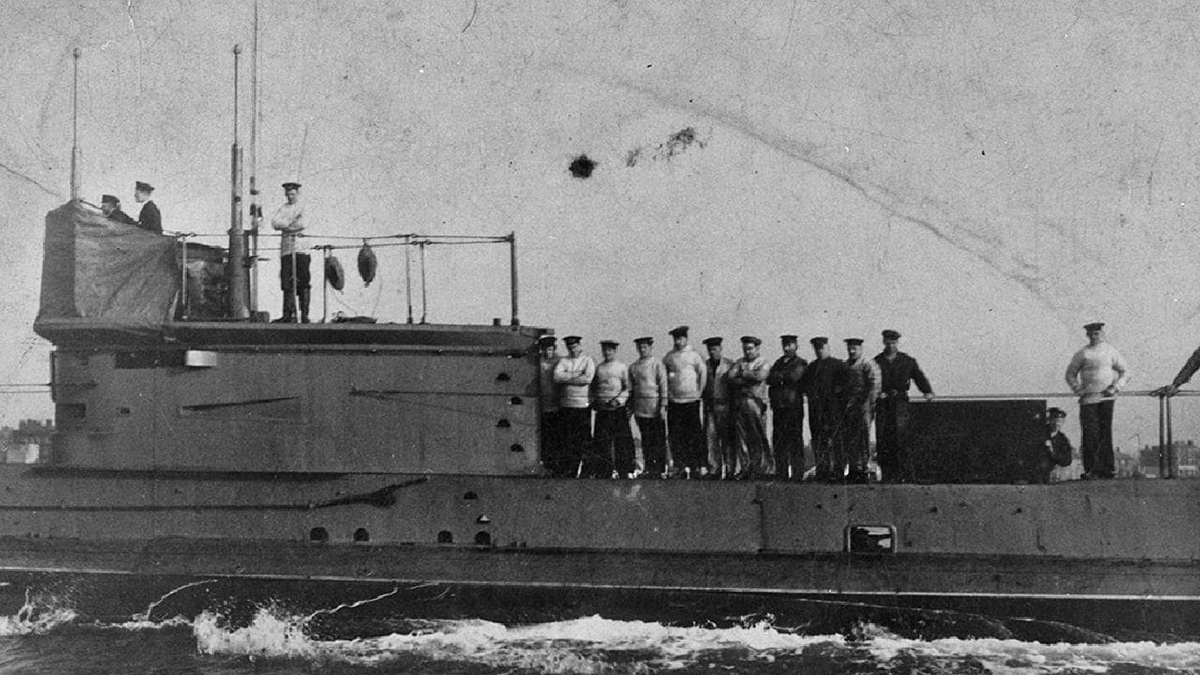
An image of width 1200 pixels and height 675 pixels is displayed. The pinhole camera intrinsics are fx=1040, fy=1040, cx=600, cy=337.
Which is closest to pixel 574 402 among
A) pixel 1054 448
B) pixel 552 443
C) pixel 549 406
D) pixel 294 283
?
pixel 549 406

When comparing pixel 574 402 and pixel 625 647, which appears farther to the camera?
pixel 574 402

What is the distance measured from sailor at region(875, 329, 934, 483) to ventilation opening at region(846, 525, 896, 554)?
28.3 inches

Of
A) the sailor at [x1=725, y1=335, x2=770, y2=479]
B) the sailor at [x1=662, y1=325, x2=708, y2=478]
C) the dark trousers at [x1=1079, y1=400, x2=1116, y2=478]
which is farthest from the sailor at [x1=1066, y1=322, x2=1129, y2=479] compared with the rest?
the sailor at [x1=662, y1=325, x2=708, y2=478]

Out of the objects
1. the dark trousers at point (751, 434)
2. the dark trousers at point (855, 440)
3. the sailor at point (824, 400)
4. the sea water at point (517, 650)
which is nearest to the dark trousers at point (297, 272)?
the sea water at point (517, 650)

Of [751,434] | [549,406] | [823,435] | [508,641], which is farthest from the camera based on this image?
[549,406]

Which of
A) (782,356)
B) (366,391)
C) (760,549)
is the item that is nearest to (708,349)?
(782,356)

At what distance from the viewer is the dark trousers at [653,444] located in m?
13.7

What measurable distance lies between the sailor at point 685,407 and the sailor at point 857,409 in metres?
1.78

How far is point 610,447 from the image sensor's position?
13.6m

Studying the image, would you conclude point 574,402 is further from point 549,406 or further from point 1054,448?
point 1054,448

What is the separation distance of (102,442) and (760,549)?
8322mm

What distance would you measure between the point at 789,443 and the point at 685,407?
55.6 inches

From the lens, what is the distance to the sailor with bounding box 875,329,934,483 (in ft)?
43.0

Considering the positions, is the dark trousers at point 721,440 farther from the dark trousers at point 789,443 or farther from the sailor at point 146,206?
the sailor at point 146,206
